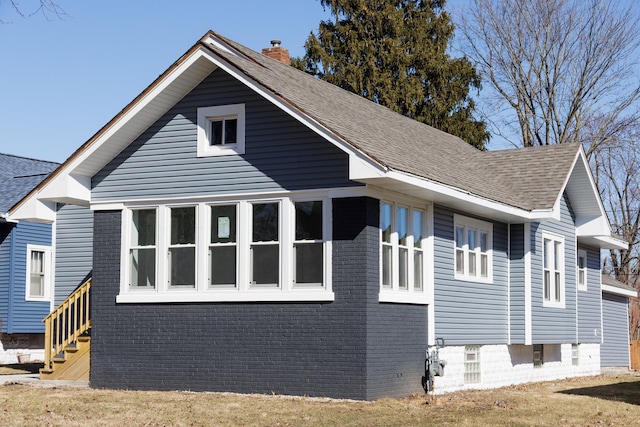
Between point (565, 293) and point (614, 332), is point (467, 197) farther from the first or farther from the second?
point (614, 332)

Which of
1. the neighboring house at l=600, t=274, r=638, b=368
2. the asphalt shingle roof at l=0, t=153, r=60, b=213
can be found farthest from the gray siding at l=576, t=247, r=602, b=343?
the asphalt shingle roof at l=0, t=153, r=60, b=213

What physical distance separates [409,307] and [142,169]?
5674 mm

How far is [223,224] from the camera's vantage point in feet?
58.9

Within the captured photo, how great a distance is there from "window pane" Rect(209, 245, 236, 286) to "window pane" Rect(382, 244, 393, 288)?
2.70m

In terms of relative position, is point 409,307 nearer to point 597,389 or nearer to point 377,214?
point 377,214

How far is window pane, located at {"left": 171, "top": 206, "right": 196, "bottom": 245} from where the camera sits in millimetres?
18234

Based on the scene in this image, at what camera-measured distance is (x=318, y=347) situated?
54.6ft

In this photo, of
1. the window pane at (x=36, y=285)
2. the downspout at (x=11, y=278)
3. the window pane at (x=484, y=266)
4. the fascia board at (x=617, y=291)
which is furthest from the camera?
the fascia board at (x=617, y=291)

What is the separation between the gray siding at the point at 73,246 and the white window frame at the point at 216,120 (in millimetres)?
6536

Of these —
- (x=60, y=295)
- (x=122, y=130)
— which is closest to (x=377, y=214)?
(x=122, y=130)

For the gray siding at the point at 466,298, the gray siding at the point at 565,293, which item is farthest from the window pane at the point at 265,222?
the gray siding at the point at 565,293

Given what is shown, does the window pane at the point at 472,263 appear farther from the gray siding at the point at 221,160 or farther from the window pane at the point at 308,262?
the gray siding at the point at 221,160

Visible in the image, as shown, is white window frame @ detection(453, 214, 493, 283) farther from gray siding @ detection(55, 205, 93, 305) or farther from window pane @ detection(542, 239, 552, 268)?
gray siding @ detection(55, 205, 93, 305)

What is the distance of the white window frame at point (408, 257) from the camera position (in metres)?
17.2
